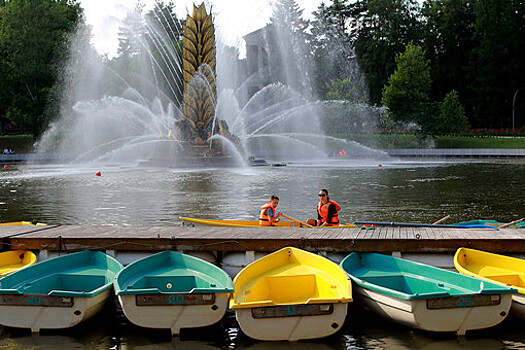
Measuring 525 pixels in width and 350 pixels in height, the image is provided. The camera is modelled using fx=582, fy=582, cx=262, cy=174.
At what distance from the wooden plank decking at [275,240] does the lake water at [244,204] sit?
1.54 m

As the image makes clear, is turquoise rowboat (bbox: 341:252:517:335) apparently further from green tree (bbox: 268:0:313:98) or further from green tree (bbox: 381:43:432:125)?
green tree (bbox: 268:0:313:98)

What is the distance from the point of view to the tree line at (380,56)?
7306 cm

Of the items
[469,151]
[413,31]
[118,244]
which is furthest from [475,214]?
[413,31]

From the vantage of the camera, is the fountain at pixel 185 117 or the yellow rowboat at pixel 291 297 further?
the fountain at pixel 185 117

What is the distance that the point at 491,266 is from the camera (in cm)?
1078

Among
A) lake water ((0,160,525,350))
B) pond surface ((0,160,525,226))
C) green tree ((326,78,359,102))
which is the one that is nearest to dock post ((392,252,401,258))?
lake water ((0,160,525,350))

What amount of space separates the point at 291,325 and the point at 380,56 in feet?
285

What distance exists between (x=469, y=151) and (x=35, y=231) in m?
54.7

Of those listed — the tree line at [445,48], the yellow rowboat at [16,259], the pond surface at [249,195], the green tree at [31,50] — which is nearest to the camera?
the yellow rowboat at [16,259]

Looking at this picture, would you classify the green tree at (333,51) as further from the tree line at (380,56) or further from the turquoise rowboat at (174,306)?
the turquoise rowboat at (174,306)

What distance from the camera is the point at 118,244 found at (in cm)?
1182

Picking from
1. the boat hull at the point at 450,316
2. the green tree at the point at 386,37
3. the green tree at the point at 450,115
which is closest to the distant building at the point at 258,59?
the green tree at the point at 386,37

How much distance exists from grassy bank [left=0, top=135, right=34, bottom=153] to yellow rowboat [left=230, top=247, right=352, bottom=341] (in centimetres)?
6847

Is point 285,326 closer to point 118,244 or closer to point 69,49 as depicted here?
point 118,244
